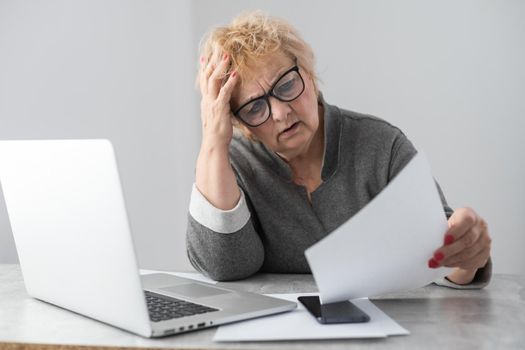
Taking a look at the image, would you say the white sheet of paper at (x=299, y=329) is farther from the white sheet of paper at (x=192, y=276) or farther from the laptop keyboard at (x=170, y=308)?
the white sheet of paper at (x=192, y=276)

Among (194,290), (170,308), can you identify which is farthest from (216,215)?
(170,308)

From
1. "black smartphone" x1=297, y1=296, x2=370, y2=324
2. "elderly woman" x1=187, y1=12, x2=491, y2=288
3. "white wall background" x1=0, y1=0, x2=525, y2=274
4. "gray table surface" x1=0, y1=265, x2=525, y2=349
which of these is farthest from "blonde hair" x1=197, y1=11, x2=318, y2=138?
"white wall background" x1=0, y1=0, x2=525, y2=274

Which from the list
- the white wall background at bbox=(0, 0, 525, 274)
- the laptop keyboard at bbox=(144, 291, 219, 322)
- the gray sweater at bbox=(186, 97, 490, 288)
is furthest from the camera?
the white wall background at bbox=(0, 0, 525, 274)

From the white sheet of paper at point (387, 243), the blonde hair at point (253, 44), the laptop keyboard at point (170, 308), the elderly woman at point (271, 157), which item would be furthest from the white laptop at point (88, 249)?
the blonde hair at point (253, 44)

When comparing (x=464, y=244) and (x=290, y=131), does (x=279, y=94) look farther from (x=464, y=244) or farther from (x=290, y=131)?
(x=464, y=244)

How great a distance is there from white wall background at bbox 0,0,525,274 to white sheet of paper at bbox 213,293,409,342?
1.73m

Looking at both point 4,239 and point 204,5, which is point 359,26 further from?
point 4,239

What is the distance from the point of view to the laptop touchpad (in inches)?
48.7

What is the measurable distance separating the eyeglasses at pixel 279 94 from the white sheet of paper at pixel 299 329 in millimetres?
532

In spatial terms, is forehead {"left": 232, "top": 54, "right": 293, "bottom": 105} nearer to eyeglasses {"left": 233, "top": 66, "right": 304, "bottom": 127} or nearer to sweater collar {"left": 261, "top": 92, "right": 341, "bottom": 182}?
eyeglasses {"left": 233, "top": 66, "right": 304, "bottom": 127}

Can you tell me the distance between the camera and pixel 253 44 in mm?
1555

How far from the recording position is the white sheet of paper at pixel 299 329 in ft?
3.24

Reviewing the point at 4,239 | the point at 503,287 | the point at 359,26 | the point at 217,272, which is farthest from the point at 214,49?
the point at 359,26

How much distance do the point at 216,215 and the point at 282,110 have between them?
0.80 ft
